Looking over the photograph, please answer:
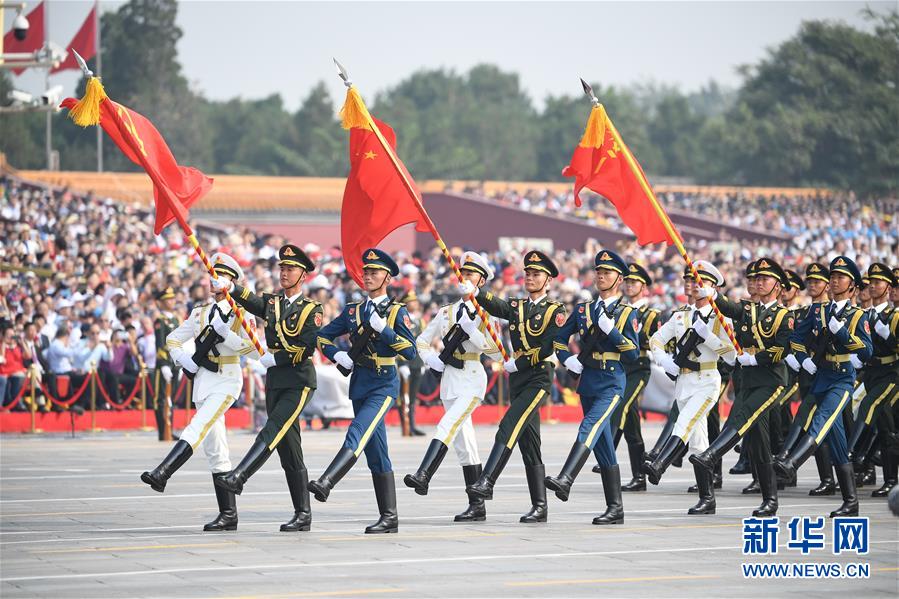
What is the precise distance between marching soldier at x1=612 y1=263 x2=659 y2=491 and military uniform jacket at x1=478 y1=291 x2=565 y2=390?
2654mm

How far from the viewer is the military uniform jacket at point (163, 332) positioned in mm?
21844

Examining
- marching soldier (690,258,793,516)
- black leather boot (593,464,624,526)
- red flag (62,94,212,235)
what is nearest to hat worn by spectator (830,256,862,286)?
marching soldier (690,258,793,516)

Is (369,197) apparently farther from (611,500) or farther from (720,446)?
(720,446)

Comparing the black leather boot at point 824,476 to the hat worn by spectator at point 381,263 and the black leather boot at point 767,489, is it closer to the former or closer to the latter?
the black leather boot at point 767,489

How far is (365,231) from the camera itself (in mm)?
14586

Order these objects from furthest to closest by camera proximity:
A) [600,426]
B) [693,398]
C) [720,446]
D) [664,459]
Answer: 1. [693,398]
2. [664,459]
3. [720,446]
4. [600,426]

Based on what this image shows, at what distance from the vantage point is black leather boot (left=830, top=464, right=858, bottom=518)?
13.5 m

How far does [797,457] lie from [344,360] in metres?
3.90

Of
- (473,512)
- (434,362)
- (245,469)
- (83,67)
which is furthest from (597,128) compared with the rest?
(245,469)

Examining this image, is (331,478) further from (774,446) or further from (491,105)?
(491,105)

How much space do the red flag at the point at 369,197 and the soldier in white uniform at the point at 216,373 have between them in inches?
70.4

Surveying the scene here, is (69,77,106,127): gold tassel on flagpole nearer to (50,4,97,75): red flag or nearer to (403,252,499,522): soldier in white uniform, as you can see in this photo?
(403,252,499,522): soldier in white uniform

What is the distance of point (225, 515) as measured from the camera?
497 inches

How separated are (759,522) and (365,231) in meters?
4.17
